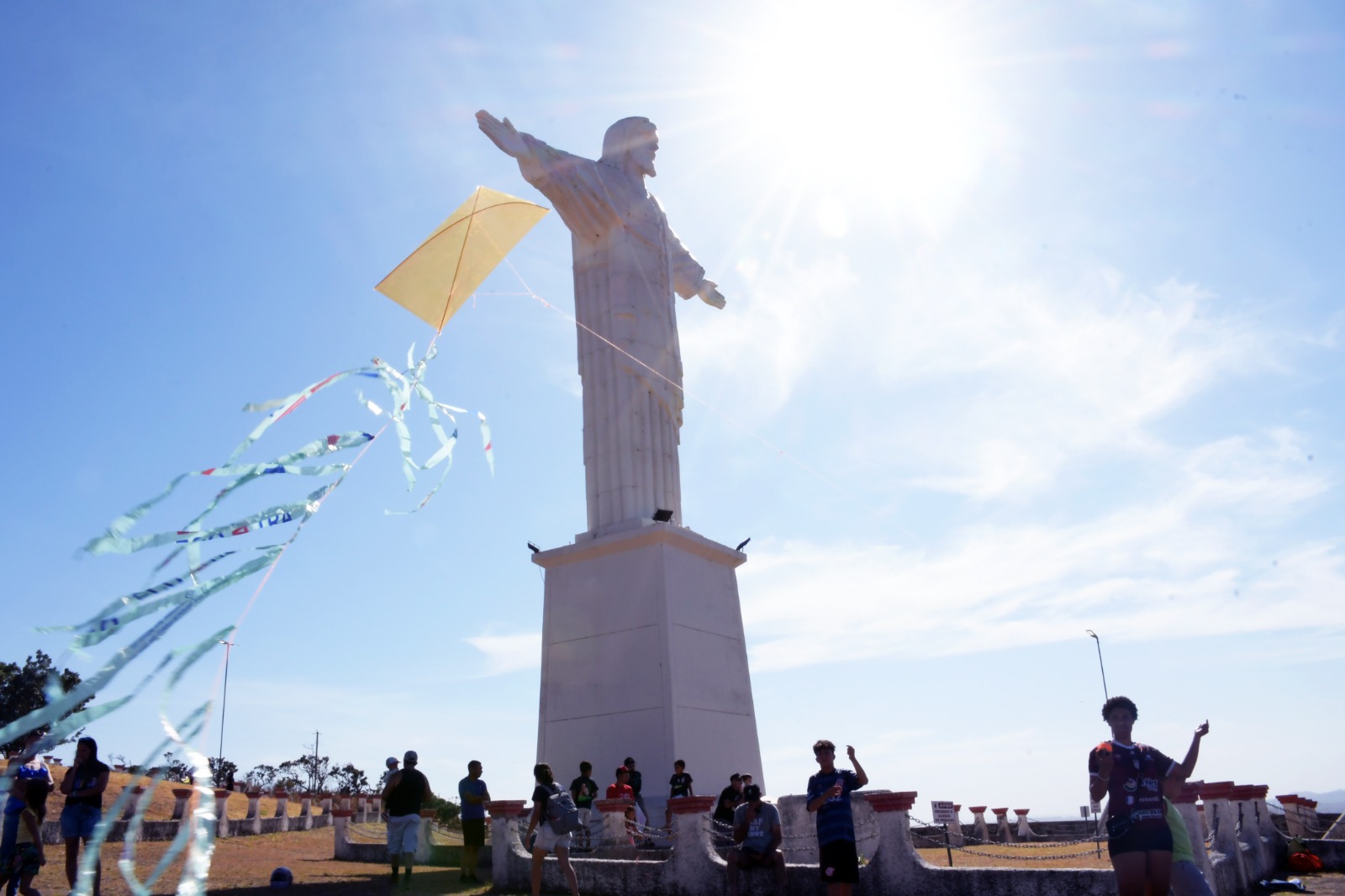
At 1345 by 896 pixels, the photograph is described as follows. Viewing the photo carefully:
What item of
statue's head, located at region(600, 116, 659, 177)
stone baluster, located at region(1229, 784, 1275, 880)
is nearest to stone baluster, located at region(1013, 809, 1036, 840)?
stone baluster, located at region(1229, 784, 1275, 880)

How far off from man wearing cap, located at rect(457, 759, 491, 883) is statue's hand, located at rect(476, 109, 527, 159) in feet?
26.7

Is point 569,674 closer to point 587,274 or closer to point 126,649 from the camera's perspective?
point 587,274

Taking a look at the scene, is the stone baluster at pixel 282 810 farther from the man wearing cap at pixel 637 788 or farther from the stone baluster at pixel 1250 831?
the stone baluster at pixel 1250 831

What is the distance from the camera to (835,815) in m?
6.63

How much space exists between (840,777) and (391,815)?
4.58 m

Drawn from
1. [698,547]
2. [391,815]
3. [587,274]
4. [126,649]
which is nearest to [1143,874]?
[126,649]

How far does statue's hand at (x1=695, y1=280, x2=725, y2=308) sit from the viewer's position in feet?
53.6

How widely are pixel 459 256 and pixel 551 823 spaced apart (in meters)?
5.69

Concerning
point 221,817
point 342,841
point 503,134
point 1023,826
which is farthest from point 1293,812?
point 221,817

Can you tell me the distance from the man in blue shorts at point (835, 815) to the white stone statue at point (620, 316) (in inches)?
270

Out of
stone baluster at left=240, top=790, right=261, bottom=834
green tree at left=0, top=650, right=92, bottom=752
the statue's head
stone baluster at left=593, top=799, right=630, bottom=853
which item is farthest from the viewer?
green tree at left=0, top=650, right=92, bottom=752

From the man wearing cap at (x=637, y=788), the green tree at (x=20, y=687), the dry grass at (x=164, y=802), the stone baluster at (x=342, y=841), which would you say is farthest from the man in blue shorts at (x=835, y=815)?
the green tree at (x=20, y=687)

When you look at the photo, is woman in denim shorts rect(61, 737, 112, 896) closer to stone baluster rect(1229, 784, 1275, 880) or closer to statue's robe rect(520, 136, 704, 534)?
statue's robe rect(520, 136, 704, 534)

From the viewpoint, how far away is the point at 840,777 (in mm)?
6633
